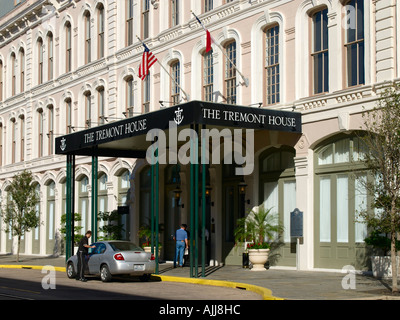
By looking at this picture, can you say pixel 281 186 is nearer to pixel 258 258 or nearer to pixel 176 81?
pixel 258 258

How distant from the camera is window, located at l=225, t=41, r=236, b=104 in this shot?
2631cm

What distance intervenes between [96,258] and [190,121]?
5.35 metres

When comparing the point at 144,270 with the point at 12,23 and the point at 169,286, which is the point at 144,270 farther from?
the point at 12,23

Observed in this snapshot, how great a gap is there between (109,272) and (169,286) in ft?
7.15

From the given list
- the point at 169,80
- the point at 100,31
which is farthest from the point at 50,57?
the point at 169,80

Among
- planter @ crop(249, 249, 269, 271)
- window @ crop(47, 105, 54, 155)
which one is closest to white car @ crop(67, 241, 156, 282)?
planter @ crop(249, 249, 269, 271)

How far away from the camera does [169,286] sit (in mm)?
19906

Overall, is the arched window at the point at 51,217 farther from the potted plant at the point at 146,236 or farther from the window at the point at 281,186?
the window at the point at 281,186

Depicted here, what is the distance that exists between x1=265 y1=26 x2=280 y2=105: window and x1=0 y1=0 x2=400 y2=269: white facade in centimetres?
14

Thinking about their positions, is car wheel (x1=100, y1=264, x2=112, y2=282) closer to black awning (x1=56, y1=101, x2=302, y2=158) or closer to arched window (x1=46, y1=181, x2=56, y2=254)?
black awning (x1=56, y1=101, x2=302, y2=158)

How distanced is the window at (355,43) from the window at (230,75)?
5773 mm

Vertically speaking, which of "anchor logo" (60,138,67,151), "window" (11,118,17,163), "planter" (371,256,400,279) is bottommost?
"planter" (371,256,400,279)

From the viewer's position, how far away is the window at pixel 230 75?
26312mm

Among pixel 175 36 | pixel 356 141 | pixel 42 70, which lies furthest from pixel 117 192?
pixel 356 141
